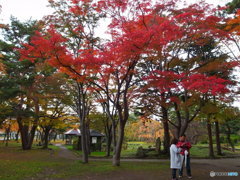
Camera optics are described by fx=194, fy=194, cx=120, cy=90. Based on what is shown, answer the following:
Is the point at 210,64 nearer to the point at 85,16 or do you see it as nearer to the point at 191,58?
the point at 191,58

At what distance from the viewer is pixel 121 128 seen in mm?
9891

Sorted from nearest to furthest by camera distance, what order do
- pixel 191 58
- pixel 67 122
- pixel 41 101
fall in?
pixel 191 58 < pixel 41 101 < pixel 67 122

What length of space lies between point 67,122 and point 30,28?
14.7 meters

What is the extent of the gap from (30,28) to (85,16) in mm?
8639

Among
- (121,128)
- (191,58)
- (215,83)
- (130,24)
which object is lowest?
(121,128)

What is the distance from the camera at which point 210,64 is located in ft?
A: 35.1

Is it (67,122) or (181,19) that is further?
(67,122)

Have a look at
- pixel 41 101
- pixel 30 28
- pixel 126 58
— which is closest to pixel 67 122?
pixel 41 101

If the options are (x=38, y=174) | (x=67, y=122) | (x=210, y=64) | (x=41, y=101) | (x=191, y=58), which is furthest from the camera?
(x=67, y=122)

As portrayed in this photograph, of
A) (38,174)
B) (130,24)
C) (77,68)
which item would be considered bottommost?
(38,174)

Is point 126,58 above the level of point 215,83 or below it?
above

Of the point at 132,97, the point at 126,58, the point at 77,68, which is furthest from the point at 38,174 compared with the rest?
the point at 132,97

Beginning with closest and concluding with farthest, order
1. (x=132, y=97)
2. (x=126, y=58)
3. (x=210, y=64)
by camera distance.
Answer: (x=126, y=58)
(x=210, y=64)
(x=132, y=97)

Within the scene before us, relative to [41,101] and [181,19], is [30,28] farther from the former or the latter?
[181,19]
